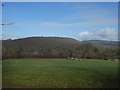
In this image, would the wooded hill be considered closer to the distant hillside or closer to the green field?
the distant hillside

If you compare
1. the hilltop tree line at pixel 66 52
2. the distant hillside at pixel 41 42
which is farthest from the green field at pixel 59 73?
the distant hillside at pixel 41 42

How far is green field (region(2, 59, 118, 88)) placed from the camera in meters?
8.28

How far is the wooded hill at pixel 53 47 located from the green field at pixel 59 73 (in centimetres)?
17

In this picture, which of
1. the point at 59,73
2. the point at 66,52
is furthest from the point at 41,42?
the point at 59,73

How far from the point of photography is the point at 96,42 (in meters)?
8.45

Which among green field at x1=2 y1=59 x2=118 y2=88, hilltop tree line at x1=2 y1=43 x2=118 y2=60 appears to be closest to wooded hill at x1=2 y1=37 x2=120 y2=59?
hilltop tree line at x1=2 y1=43 x2=118 y2=60

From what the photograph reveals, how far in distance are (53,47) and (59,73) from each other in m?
0.69

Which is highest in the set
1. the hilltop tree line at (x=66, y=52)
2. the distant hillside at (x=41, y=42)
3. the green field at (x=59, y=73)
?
the distant hillside at (x=41, y=42)

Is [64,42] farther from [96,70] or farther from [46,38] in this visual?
[96,70]

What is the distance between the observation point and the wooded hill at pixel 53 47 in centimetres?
839

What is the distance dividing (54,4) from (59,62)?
1352 mm

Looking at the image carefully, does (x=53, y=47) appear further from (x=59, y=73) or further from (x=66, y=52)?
(x=59, y=73)

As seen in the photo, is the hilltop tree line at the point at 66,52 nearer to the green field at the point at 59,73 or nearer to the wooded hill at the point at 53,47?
the wooded hill at the point at 53,47

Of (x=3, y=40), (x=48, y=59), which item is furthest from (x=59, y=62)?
(x=3, y=40)
